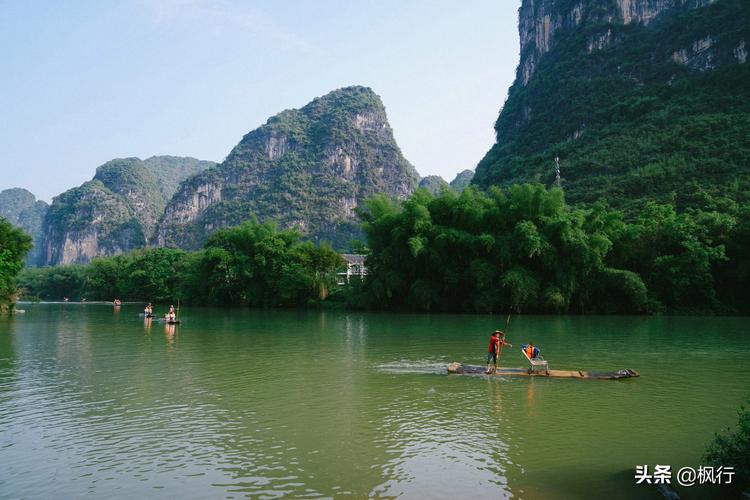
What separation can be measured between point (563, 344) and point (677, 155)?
155ft

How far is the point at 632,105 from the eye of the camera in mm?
80938

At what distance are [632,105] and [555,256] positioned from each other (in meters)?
51.4

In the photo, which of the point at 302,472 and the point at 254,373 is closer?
the point at 302,472

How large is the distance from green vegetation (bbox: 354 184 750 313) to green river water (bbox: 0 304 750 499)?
19651 millimetres

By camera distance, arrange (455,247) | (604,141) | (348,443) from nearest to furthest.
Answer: (348,443)
(455,247)
(604,141)

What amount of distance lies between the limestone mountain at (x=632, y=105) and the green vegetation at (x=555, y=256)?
10927mm

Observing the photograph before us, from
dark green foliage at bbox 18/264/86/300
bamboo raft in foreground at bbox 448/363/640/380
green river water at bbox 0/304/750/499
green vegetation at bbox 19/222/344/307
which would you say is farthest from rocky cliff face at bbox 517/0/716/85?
bamboo raft in foreground at bbox 448/363/640/380

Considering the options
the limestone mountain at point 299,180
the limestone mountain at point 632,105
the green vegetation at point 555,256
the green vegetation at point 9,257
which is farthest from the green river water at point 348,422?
the limestone mountain at point 299,180

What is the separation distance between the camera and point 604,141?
251 feet

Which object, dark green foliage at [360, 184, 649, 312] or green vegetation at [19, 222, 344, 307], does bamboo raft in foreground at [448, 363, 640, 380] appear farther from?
green vegetation at [19, 222, 344, 307]

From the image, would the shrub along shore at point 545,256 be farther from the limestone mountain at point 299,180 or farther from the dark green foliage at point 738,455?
the limestone mountain at point 299,180

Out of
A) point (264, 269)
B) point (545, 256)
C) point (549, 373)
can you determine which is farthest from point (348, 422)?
point (264, 269)

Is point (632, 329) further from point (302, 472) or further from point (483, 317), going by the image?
point (302, 472)

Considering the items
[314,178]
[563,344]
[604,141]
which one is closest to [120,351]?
[563,344]
